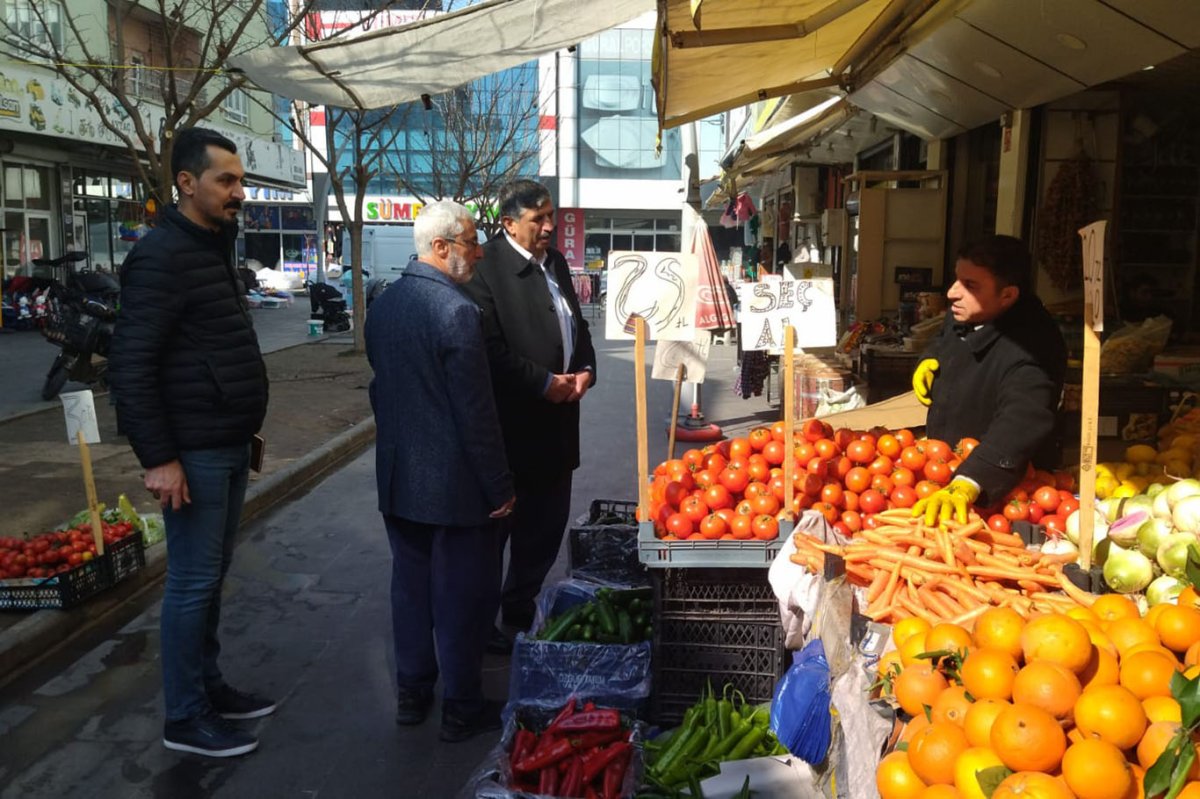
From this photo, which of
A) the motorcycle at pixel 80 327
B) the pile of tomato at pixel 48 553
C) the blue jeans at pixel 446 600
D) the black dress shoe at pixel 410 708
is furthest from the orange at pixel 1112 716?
the motorcycle at pixel 80 327

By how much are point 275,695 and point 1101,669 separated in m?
3.44

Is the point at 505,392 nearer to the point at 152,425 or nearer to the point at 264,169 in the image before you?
the point at 152,425

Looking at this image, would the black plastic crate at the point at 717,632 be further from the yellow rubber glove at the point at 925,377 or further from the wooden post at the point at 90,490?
the wooden post at the point at 90,490

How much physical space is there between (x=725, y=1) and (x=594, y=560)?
2623 mm

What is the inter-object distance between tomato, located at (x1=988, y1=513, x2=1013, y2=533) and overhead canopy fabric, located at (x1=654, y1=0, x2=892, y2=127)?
6.92ft

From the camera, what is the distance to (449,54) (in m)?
5.43

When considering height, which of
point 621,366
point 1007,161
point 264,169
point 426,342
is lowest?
point 621,366

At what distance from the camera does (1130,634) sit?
7.54 feet

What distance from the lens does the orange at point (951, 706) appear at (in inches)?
87.2

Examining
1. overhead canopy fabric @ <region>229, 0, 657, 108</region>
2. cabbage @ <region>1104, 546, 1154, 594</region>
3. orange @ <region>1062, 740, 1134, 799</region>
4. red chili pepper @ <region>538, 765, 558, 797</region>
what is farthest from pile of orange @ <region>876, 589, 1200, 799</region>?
overhead canopy fabric @ <region>229, 0, 657, 108</region>

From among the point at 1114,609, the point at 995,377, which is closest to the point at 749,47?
the point at 995,377

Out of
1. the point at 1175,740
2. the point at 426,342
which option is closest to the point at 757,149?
the point at 426,342

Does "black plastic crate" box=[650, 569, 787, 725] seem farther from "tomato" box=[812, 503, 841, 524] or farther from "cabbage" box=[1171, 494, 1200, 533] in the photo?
"cabbage" box=[1171, 494, 1200, 533]

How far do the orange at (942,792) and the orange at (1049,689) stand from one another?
0.24 m
